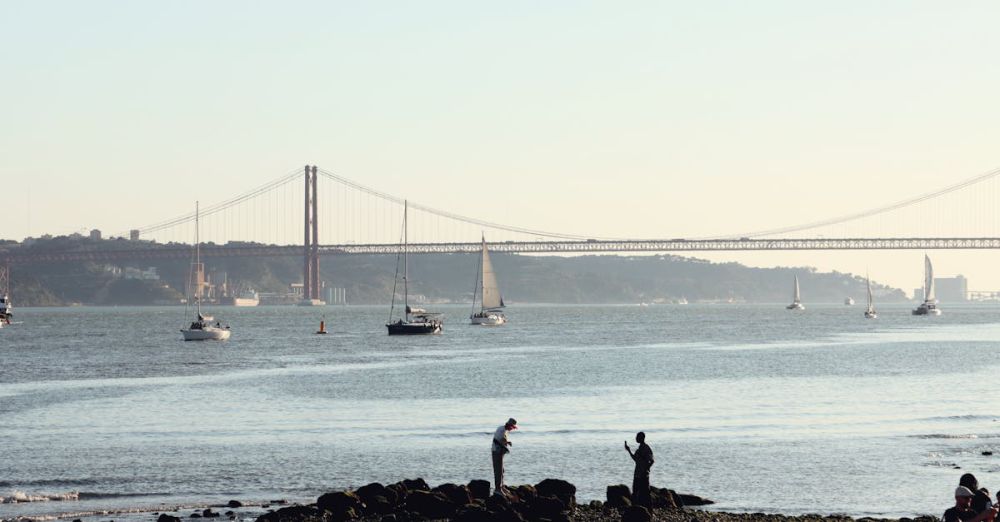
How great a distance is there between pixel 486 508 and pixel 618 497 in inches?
94.0

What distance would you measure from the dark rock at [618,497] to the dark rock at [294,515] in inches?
171

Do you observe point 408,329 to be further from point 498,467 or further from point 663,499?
point 663,499

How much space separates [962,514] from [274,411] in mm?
27920

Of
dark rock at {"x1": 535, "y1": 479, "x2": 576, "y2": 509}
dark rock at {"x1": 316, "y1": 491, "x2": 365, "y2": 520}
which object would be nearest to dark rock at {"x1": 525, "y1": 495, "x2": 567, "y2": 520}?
dark rock at {"x1": 535, "y1": 479, "x2": 576, "y2": 509}

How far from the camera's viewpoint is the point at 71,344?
89.2 meters

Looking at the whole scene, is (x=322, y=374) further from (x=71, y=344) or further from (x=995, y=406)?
(x=71, y=344)

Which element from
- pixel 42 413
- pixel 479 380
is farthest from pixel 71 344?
pixel 42 413

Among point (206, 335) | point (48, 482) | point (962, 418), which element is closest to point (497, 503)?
point (48, 482)

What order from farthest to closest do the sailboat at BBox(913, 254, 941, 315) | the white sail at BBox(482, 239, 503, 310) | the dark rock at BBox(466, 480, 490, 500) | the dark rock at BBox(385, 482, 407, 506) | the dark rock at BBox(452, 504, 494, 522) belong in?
the sailboat at BBox(913, 254, 941, 315)
the white sail at BBox(482, 239, 503, 310)
the dark rock at BBox(466, 480, 490, 500)
the dark rock at BBox(385, 482, 407, 506)
the dark rock at BBox(452, 504, 494, 522)

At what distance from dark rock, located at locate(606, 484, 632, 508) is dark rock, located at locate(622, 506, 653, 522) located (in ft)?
3.98

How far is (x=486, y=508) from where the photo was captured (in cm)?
2056

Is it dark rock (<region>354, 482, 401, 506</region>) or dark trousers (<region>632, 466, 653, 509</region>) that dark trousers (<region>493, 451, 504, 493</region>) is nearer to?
dark rock (<region>354, 482, 401, 506</region>)

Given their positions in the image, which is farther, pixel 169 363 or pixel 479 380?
pixel 169 363

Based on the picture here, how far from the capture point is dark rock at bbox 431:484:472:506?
2176 cm
